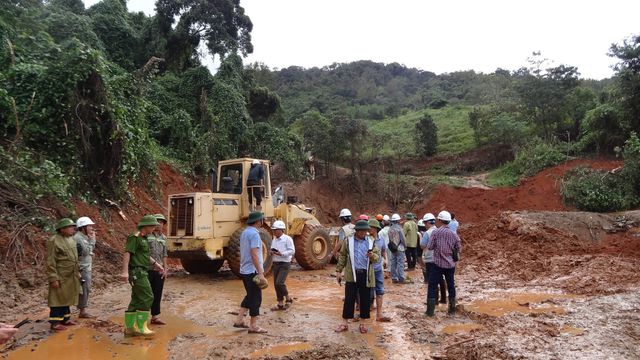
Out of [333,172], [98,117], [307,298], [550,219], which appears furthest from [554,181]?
[98,117]

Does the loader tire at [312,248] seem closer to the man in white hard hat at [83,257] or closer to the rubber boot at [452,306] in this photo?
the rubber boot at [452,306]

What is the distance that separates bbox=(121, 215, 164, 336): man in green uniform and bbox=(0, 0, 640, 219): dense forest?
4.34 m

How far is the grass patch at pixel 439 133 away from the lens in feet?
87.0

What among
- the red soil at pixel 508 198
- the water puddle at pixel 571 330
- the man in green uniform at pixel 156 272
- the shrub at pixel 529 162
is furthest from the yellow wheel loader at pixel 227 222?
the shrub at pixel 529 162

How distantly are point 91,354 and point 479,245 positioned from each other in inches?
471

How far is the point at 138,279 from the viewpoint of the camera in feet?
19.8

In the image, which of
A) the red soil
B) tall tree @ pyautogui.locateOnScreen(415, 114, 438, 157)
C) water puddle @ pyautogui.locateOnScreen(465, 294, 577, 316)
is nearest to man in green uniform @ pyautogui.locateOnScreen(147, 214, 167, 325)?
water puddle @ pyautogui.locateOnScreen(465, 294, 577, 316)

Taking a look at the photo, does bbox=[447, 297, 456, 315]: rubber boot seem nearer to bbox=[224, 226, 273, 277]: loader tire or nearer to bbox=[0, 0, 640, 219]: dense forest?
bbox=[224, 226, 273, 277]: loader tire

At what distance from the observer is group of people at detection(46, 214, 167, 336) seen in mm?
6000

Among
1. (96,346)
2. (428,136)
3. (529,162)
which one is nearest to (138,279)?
(96,346)

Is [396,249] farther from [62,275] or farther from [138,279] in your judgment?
[62,275]

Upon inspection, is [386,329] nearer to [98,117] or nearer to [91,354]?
[91,354]

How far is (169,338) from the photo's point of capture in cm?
610

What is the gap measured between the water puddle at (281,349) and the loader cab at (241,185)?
5.19 m
